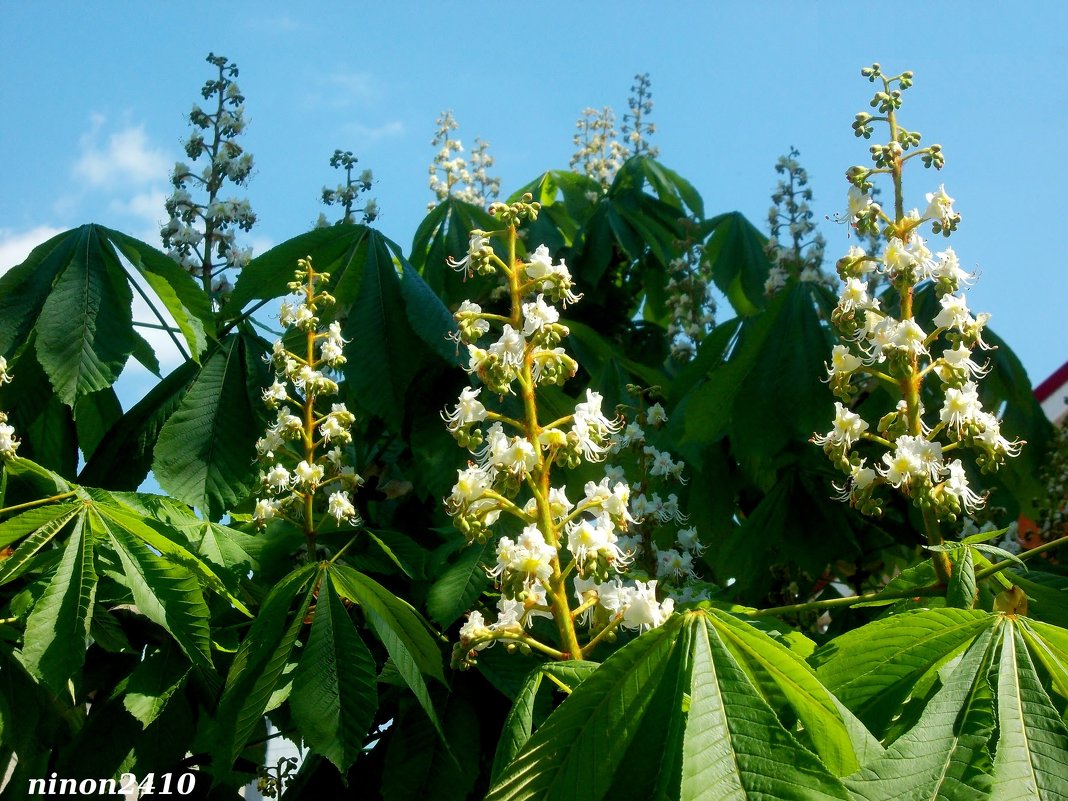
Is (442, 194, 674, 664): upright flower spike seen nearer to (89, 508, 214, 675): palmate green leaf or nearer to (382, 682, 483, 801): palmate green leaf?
(382, 682, 483, 801): palmate green leaf

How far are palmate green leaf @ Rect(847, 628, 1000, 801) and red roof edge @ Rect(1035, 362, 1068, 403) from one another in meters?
5.02

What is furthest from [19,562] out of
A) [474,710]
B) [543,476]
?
[543,476]

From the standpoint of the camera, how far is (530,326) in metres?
1.84

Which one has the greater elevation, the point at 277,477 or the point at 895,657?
the point at 277,477

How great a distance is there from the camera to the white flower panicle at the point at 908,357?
6.31 ft

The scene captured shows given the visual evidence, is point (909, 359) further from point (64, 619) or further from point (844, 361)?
point (64, 619)

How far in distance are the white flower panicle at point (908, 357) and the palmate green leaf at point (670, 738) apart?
2.50ft

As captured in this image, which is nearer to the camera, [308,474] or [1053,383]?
[308,474]

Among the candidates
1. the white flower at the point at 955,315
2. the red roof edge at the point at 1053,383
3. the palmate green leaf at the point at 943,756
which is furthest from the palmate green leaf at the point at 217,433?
the red roof edge at the point at 1053,383

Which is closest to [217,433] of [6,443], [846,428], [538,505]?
[6,443]

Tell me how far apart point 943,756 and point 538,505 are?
0.72m

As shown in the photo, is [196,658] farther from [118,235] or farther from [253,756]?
[118,235]

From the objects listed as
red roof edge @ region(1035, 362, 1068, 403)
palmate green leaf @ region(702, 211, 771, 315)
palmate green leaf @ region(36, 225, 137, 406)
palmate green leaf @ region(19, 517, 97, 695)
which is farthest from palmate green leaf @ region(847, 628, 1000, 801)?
red roof edge @ region(1035, 362, 1068, 403)

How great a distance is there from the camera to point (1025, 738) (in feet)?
3.92
